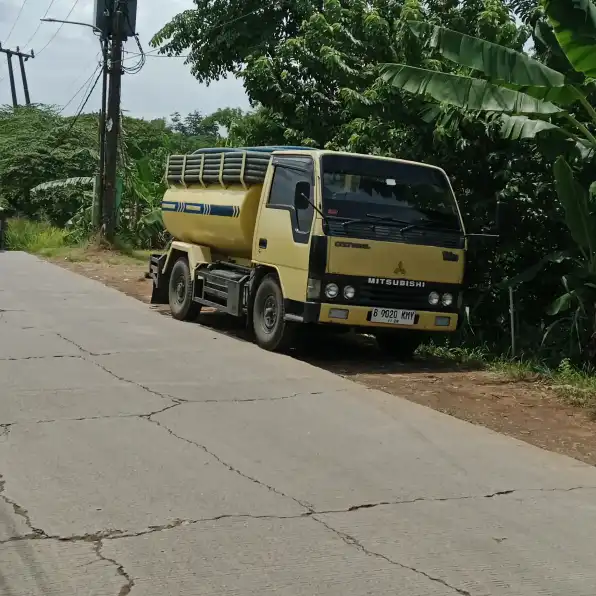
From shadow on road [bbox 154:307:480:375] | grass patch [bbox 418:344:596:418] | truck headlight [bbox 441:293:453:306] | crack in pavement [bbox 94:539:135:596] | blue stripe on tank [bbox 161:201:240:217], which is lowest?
shadow on road [bbox 154:307:480:375]

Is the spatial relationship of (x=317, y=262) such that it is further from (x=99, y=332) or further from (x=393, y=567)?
(x=393, y=567)

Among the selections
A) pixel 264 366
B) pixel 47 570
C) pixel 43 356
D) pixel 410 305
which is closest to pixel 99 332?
pixel 43 356

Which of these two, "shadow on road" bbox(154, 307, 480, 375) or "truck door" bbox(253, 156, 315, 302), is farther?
"shadow on road" bbox(154, 307, 480, 375)

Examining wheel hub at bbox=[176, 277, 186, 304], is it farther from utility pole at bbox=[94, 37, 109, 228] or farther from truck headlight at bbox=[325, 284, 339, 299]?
utility pole at bbox=[94, 37, 109, 228]

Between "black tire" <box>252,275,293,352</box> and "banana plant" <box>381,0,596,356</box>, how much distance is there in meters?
2.79

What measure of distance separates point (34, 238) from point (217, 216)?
16185 mm

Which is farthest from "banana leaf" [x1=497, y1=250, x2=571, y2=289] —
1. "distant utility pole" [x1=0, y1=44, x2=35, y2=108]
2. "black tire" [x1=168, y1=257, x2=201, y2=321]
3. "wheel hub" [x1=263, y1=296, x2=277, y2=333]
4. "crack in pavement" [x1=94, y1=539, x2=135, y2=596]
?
"distant utility pole" [x1=0, y1=44, x2=35, y2=108]

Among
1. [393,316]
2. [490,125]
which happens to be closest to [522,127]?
[490,125]

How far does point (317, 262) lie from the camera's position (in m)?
10.0

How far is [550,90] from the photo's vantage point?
9.67 meters

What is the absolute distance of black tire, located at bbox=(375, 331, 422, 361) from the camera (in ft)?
37.1

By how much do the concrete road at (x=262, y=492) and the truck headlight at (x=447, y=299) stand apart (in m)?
1.87

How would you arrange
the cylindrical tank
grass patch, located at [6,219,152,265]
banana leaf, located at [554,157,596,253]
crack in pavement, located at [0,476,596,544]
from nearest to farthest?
crack in pavement, located at [0,476,596,544]
banana leaf, located at [554,157,596,253]
the cylindrical tank
grass patch, located at [6,219,152,265]

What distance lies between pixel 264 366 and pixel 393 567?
5478 millimetres
